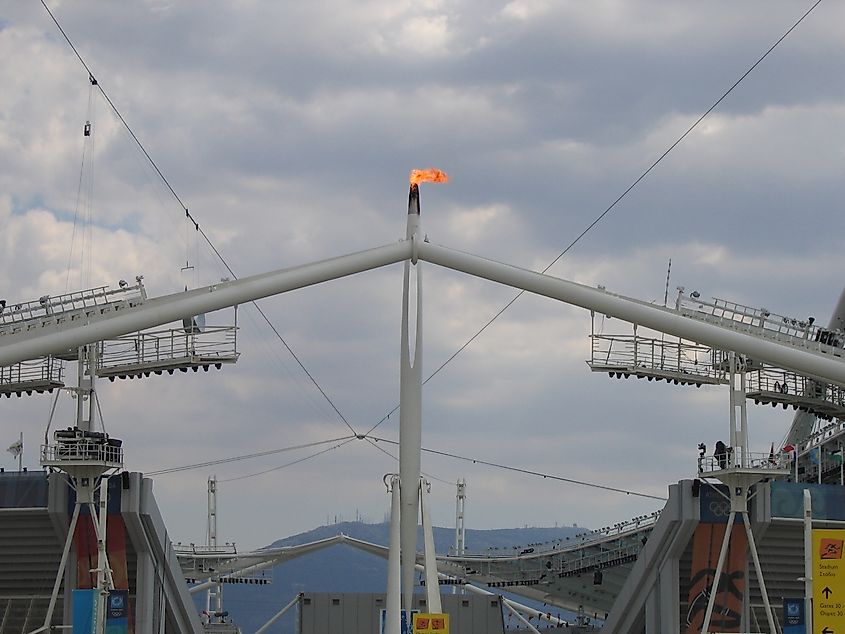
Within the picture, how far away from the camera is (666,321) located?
55.6 metres

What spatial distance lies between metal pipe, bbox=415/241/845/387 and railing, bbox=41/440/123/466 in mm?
22356

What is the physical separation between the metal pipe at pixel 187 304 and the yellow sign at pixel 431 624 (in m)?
13.7

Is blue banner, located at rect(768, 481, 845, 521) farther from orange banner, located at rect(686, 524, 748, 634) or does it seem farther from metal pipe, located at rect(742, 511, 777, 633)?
metal pipe, located at rect(742, 511, 777, 633)

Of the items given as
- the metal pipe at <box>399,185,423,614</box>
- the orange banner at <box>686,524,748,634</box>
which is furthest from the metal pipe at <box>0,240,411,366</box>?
the orange banner at <box>686,524,748,634</box>

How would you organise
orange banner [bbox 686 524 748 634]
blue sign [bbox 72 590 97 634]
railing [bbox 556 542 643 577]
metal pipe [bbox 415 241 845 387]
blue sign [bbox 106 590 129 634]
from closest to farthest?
metal pipe [bbox 415 241 845 387]
blue sign [bbox 72 590 97 634]
blue sign [bbox 106 590 129 634]
orange banner [bbox 686 524 748 634]
railing [bbox 556 542 643 577]

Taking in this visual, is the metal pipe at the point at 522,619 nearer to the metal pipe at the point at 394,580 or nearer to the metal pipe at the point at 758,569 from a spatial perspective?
the metal pipe at the point at 758,569

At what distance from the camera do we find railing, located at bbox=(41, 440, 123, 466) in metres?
70.8

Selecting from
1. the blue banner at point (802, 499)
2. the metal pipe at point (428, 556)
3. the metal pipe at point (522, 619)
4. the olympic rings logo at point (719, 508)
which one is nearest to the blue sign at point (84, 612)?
the metal pipe at point (428, 556)

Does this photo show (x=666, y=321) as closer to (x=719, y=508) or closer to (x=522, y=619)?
(x=719, y=508)

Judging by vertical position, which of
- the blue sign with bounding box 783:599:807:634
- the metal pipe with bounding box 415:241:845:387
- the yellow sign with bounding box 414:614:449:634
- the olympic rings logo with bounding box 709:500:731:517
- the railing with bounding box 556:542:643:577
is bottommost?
the yellow sign with bounding box 414:614:449:634

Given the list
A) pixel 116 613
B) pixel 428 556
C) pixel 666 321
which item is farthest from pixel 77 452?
pixel 666 321

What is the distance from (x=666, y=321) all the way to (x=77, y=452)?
30258 mm

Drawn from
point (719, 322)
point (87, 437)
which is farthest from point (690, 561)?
point (87, 437)

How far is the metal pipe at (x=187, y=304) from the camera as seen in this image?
4981 centimetres
